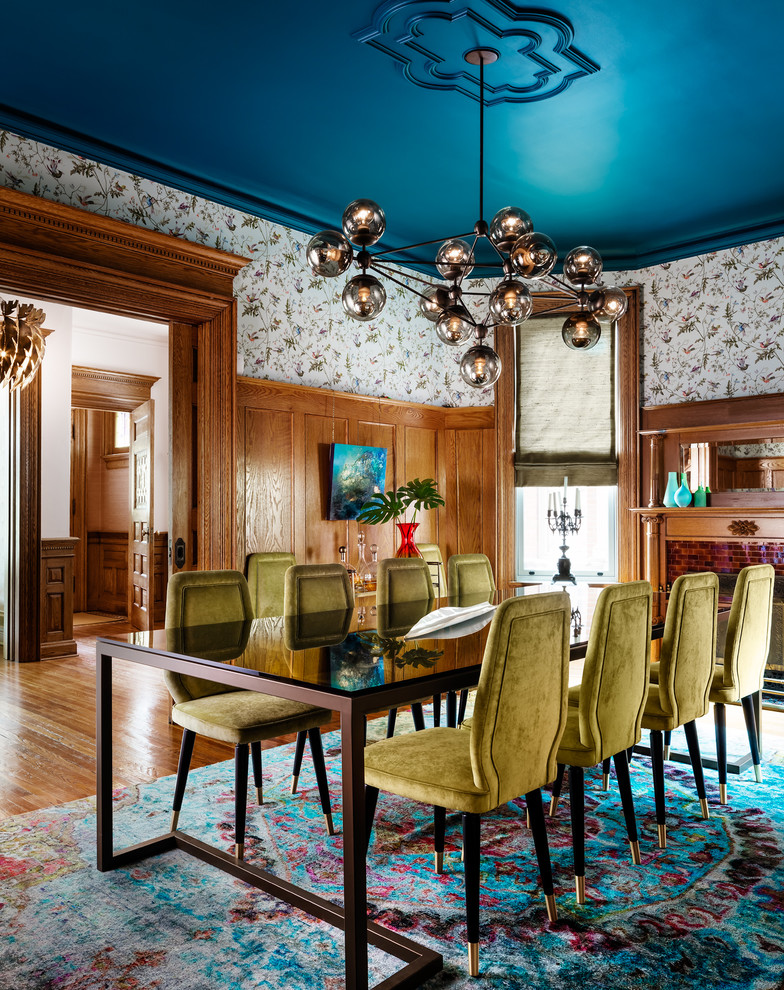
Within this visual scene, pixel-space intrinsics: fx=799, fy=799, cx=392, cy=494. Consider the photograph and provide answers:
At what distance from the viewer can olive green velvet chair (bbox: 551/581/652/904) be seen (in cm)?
249

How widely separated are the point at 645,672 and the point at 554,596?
0.70 m

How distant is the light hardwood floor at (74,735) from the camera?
11.7 feet

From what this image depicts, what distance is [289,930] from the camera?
7.59ft

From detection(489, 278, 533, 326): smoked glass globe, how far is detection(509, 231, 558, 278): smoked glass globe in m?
0.11

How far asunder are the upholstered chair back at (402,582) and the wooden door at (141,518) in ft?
12.5

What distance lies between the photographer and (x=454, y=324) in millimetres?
3346

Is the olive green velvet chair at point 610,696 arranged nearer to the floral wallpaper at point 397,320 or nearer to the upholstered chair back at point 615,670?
the upholstered chair back at point 615,670

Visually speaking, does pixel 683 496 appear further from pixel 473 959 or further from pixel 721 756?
pixel 473 959

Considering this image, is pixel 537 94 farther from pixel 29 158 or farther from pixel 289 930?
pixel 289 930

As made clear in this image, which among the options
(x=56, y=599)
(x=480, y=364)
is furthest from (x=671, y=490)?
(x=56, y=599)

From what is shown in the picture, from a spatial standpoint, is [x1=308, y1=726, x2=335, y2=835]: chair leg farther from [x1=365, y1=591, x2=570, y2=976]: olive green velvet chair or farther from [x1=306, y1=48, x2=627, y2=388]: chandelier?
[x1=306, y1=48, x2=627, y2=388]: chandelier

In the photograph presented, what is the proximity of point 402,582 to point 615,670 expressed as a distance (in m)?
1.69

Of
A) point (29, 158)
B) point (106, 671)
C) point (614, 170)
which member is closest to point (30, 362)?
point (29, 158)

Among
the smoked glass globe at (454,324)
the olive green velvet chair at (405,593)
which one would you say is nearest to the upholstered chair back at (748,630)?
the olive green velvet chair at (405,593)
